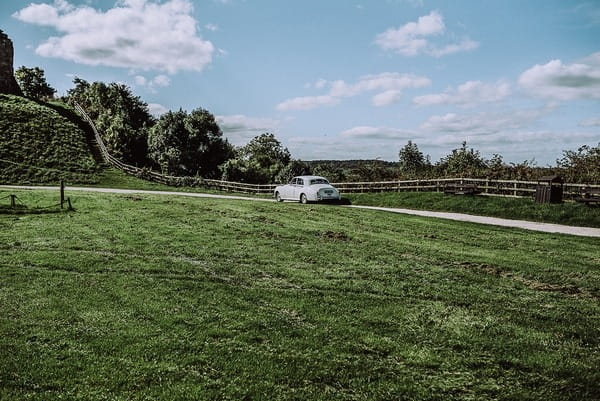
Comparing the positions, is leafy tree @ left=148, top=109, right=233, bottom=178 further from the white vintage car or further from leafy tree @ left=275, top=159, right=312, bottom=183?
the white vintage car

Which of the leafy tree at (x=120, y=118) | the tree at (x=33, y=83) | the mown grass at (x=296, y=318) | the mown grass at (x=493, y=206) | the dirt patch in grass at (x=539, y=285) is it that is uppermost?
the tree at (x=33, y=83)

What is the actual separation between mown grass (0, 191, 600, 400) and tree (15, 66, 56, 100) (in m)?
96.0

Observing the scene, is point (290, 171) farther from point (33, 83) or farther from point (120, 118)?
point (33, 83)

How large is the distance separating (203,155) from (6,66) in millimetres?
39260

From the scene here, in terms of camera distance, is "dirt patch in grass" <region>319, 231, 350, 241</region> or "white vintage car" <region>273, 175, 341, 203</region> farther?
"white vintage car" <region>273, 175, 341, 203</region>

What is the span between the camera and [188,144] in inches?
2452

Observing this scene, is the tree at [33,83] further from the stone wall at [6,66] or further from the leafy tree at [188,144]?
the leafy tree at [188,144]

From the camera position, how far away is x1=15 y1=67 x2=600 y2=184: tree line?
99.4ft

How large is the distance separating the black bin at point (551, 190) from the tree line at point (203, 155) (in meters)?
3.09

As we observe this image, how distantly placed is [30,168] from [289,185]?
2849 centimetres

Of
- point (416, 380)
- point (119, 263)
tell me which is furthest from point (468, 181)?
point (416, 380)

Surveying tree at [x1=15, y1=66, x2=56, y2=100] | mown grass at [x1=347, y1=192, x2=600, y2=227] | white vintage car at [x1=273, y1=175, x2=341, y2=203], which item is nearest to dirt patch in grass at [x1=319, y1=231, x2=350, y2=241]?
mown grass at [x1=347, y1=192, x2=600, y2=227]

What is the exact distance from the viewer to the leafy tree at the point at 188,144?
60000 mm

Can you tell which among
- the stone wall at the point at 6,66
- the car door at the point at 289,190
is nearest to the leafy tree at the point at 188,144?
the stone wall at the point at 6,66
